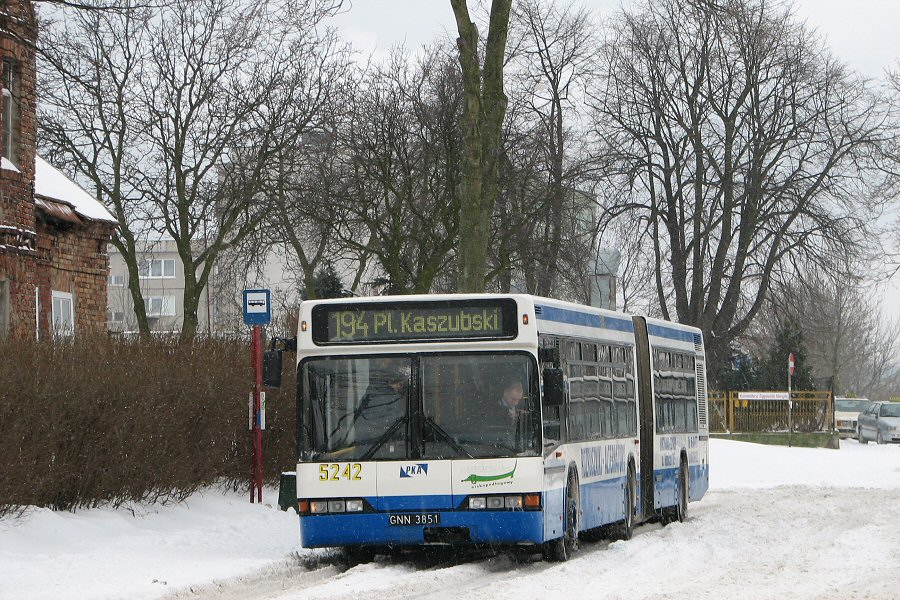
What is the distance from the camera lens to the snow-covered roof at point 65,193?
27391 millimetres

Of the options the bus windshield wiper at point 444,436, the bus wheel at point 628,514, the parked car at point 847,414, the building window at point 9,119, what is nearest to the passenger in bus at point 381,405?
the bus windshield wiper at point 444,436

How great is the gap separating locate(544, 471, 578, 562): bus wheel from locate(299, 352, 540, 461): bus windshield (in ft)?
4.03

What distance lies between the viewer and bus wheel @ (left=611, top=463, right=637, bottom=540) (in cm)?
1722

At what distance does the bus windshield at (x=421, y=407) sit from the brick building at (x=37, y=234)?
3.83m

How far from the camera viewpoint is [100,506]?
15.8 metres

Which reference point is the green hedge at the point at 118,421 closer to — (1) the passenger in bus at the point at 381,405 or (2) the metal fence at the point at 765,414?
(1) the passenger in bus at the point at 381,405

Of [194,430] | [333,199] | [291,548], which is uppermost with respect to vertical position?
[333,199]

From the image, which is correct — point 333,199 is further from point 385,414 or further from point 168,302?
point 168,302

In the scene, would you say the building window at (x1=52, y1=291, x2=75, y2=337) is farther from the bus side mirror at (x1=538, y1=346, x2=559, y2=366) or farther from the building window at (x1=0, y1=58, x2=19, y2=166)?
the bus side mirror at (x1=538, y1=346, x2=559, y2=366)

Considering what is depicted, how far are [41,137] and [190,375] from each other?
19.2 meters

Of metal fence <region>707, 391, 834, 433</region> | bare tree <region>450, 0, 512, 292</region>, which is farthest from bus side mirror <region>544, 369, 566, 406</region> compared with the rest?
metal fence <region>707, 391, 834, 433</region>

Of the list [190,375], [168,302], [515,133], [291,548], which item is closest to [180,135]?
[515,133]

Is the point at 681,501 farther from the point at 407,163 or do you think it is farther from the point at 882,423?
the point at 882,423

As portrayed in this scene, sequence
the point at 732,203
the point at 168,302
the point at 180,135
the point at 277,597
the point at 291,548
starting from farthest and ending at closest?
the point at 168,302
the point at 732,203
the point at 180,135
the point at 291,548
the point at 277,597
